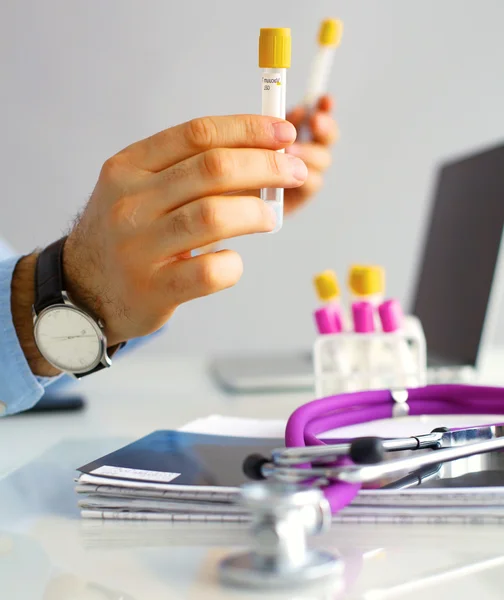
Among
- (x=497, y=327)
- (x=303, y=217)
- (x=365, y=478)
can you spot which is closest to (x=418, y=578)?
(x=365, y=478)

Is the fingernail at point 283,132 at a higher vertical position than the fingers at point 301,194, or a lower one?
higher

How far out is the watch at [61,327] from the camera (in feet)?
2.27

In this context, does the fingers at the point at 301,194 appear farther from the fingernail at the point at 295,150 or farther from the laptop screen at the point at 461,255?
the laptop screen at the point at 461,255

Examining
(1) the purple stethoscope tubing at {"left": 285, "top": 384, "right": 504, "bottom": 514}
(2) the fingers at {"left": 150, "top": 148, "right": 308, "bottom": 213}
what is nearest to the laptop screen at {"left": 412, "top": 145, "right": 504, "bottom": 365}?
(1) the purple stethoscope tubing at {"left": 285, "top": 384, "right": 504, "bottom": 514}

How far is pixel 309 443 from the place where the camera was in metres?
0.50

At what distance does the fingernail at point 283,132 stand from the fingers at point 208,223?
0.17ft

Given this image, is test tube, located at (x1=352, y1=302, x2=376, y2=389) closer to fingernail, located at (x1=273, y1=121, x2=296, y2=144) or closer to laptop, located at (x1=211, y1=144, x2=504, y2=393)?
laptop, located at (x1=211, y1=144, x2=504, y2=393)

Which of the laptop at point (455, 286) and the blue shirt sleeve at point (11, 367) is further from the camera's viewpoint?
the laptop at point (455, 286)

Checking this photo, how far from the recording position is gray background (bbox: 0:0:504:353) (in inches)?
78.2

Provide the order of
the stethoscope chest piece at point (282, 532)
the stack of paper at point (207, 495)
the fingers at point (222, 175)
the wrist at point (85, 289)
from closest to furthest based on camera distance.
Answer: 1. the stethoscope chest piece at point (282, 532)
2. the stack of paper at point (207, 495)
3. the fingers at point (222, 175)
4. the wrist at point (85, 289)

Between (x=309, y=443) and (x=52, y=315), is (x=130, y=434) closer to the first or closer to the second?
(x=52, y=315)

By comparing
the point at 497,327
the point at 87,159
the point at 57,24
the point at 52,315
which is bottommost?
the point at 497,327

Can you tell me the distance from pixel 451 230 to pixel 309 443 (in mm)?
863

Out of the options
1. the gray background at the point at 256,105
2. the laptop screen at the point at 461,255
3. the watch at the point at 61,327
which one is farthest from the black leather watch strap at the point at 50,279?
the gray background at the point at 256,105
